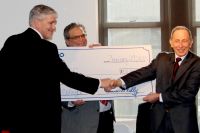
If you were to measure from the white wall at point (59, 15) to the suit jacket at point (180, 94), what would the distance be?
162 centimetres

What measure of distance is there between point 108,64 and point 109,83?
21 centimetres

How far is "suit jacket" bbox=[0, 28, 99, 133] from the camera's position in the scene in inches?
108

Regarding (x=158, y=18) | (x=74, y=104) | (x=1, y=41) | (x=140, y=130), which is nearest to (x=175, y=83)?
(x=140, y=130)

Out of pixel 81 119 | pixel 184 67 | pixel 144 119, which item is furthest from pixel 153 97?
pixel 81 119

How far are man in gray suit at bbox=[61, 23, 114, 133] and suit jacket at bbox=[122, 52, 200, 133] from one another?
0.46m

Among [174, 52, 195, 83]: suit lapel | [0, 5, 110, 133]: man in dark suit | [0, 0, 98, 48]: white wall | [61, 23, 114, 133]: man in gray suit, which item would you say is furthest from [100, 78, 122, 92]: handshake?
[0, 0, 98, 48]: white wall

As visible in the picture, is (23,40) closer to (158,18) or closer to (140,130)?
(140,130)

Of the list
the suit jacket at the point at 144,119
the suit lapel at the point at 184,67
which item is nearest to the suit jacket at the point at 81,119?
the suit jacket at the point at 144,119

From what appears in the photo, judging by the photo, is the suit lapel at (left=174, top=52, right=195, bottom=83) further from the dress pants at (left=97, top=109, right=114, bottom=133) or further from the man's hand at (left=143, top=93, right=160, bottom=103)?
the dress pants at (left=97, top=109, right=114, bottom=133)

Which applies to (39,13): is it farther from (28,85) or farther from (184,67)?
(184,67)

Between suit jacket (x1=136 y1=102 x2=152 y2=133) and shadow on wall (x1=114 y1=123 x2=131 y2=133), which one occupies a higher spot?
suit jacket (x1=136 y1=102 x2=152 y2=133)

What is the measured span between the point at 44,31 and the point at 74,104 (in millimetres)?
840

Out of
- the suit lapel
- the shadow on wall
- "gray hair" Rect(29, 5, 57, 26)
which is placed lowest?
the shadow on wall

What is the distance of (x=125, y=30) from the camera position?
497 centimetres
